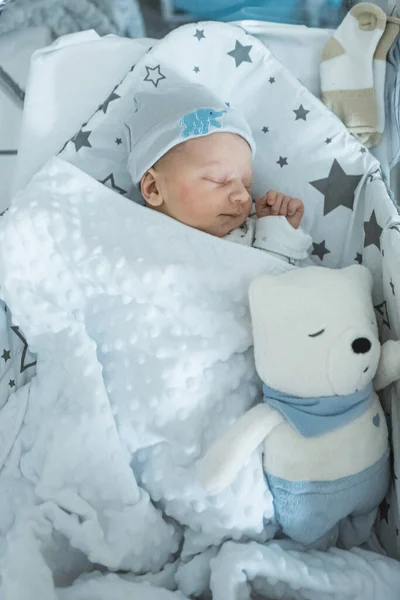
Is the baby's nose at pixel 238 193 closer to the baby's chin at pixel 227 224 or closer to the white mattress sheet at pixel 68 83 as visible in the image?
the baby's chin at pixel 227 224

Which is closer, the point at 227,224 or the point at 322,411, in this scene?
the point at 322,411

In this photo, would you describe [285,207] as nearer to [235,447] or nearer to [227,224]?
[227,224]

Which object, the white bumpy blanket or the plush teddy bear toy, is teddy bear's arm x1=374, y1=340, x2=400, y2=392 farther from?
the white bumpy blanket

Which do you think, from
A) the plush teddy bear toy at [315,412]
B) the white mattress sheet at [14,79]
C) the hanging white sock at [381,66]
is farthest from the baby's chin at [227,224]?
the white mattress sheet at [14,79]

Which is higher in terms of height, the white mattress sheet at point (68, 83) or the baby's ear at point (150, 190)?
the white mattress sheet at point (68, 83)

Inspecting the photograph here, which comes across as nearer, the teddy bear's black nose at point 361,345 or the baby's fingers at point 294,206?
the teddy bear's black nose at point 361,345

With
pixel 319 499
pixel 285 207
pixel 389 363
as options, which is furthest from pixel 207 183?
pixel 319 499

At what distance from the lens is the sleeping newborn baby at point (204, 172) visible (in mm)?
1028

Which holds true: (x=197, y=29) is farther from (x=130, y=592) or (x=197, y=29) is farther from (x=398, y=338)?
(x=130, y=592)

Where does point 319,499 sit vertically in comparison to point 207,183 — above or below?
below

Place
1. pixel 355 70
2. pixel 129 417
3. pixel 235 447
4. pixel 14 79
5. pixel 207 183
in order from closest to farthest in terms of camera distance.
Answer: pixel 235 447
pixel 129 417
pixel 207 183
pixel 355 70
pixel 14 79

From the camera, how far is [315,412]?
83cm

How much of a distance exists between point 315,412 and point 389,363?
120 mm

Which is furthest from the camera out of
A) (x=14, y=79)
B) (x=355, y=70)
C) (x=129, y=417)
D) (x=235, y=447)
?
(x=14, y=79)
